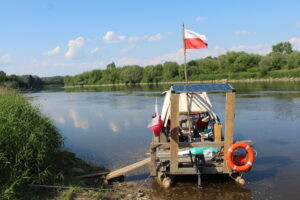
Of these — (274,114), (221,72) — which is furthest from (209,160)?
(221,72)

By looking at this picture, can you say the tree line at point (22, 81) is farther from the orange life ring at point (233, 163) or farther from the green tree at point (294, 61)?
the green tree at point (294, 61)

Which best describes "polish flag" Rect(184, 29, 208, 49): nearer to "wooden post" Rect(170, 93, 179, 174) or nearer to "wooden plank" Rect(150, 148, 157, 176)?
"wooden post" Rect(170, 93, 179, 174)

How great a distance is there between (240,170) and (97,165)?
5160mm

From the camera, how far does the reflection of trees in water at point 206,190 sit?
7.39 m

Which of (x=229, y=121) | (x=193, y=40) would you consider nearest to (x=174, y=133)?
(x=229, y=121)

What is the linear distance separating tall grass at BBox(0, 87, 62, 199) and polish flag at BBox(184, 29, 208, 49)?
4.86m

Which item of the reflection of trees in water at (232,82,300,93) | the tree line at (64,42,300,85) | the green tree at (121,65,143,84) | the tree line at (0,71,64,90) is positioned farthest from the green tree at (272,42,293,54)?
the tree line at (0,71,64,90)

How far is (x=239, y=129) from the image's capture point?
16.1 metres

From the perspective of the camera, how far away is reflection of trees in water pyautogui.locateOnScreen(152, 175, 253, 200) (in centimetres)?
739

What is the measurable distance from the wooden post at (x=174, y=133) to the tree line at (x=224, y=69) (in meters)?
62.9

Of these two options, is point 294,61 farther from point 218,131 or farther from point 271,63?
point 218,131

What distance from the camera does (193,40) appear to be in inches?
327

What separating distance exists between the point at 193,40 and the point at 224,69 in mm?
80559

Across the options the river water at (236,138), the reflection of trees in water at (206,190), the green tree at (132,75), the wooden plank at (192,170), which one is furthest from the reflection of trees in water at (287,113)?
the green tree at (132,75)
